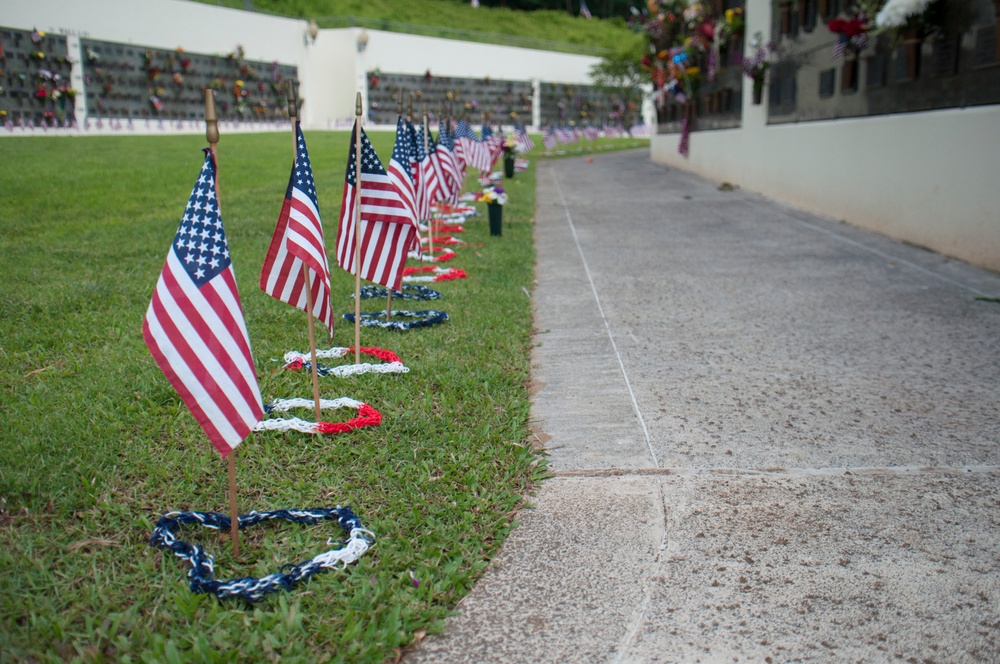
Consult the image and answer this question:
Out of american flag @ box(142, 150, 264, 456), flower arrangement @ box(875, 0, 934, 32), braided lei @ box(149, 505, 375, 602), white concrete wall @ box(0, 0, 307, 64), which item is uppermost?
white concrete wall @ box(0, 0, 307, 64)

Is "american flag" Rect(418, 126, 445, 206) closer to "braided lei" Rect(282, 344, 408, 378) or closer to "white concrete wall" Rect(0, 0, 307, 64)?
"braided lei" Rect(282, 344, 408, 378)

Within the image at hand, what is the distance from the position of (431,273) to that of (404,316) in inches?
66.4

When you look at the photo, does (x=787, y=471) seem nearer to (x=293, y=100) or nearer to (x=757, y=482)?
(x=757, y=482)

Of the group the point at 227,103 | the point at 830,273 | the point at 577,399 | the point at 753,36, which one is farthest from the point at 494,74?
the point at 577,399

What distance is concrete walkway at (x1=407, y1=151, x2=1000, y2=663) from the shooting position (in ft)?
8.05

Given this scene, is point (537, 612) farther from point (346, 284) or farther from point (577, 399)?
point (346, 284)

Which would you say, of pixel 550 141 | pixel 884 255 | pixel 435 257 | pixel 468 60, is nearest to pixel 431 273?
pixel 435 257

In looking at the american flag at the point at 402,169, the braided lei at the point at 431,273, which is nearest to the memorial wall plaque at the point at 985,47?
the braided lei at the point at 431,273

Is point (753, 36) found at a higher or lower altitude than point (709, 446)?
higher

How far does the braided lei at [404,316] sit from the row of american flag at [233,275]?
0.98 feet

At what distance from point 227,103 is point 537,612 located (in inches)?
1175

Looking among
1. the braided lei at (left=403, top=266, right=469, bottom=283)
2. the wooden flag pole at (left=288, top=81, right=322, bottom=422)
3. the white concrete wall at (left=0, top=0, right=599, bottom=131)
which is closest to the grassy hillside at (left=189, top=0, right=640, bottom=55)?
the white concrete wall at (left=0, top=0, right=599, bottom=131)

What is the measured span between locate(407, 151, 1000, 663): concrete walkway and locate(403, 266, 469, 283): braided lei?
818 mm

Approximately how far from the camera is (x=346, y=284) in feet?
23.2
